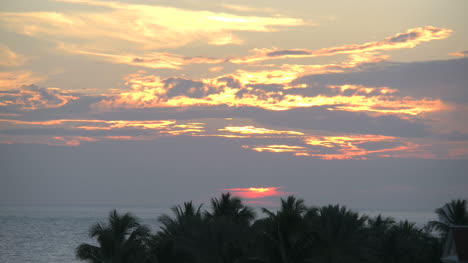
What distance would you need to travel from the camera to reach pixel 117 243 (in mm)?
39625

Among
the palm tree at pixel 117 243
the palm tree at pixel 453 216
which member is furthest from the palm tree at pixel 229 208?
the palm tree at pixel 453 216

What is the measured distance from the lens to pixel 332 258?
44.8 meters

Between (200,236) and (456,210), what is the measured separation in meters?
41.9

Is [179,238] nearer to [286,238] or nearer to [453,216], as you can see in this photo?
[286,238]

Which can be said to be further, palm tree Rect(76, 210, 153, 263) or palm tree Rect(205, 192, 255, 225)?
palm tree Rect(205, 192, 255, 225)

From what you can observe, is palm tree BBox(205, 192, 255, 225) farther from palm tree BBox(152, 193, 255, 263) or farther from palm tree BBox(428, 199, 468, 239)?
palm tree BBox(428, 199, 468, 239)

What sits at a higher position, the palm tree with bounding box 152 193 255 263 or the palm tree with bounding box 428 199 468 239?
the palm tree with bounding box 428 199 468 239

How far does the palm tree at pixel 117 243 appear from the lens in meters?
37.7

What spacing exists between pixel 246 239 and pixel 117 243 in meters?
10.3

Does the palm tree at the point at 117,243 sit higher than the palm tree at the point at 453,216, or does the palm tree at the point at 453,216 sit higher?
the palm tree at the point at 453,216

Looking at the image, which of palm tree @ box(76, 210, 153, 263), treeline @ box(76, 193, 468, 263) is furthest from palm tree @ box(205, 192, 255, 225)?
palm tree @ box(76, 210, 153, 263)

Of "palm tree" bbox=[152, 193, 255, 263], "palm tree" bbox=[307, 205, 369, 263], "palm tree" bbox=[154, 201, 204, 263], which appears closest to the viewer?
"palm tree" bbox=[154, 201, 204, 263]

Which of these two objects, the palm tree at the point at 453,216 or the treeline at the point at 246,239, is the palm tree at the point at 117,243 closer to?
the treeline at the point at 246,239

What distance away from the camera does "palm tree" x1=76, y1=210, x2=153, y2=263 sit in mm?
37688
